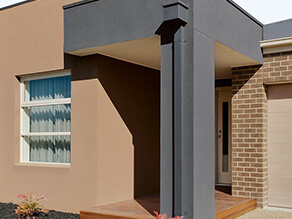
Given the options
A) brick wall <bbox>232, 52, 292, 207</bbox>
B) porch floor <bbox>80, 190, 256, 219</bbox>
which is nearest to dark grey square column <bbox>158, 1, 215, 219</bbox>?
porch floor <bbox>80, 190, 256, 219</bbox>

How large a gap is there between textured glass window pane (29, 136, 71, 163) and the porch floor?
5.14 feet

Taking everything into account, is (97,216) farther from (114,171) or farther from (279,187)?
(279,187)

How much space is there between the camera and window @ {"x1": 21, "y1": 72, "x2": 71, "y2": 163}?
8.04m

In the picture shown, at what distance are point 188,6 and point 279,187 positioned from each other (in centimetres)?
438

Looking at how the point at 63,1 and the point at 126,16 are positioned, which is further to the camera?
the point at 63,1

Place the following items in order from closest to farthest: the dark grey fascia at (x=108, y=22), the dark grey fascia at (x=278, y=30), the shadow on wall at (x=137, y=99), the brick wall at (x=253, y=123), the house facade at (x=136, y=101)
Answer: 1. the house facade at (x=136, y=101)
2. the dark grey fascia at (x=108, y=22)
3. the shadow on wall at (x=137, y=99)
4. the dark grey fascia at (x=278, y=30)
5. the brick wall at (x=253, y=123)

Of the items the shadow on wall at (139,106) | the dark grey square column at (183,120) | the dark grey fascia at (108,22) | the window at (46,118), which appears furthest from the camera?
the window at (46,118)

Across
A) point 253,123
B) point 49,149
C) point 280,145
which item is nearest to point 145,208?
point 49,149

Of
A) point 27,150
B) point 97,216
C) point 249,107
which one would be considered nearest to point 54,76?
point 27,150

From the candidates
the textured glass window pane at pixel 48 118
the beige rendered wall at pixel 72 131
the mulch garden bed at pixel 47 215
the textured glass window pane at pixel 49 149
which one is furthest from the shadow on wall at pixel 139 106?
the mulch garden bed at pixel 47 215

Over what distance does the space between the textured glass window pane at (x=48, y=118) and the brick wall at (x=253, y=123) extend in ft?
11.5

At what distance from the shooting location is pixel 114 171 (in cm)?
754

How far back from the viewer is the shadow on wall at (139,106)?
7656mm

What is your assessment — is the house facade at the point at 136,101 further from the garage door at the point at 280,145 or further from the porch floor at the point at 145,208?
the porch floor at the point at 145,208
